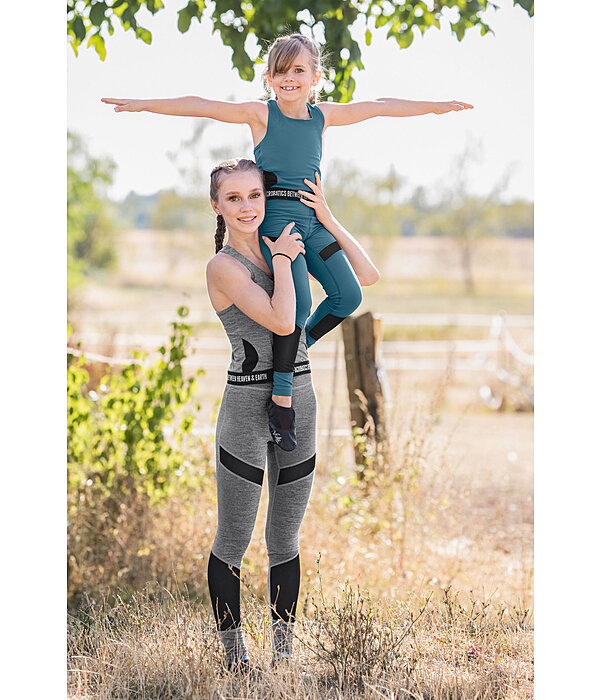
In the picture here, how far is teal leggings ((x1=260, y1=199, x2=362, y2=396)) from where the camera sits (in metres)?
2.35

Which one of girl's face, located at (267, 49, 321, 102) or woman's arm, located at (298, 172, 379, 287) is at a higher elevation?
girl's face, located at (267, 49, 321, 102)

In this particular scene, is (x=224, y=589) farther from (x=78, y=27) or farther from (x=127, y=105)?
(x=78, y=27)

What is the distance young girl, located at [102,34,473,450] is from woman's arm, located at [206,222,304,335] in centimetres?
6

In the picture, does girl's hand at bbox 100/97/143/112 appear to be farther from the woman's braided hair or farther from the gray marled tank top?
the gray marled tank top

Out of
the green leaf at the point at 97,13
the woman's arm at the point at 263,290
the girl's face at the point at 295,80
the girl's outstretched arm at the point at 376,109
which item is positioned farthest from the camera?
the green leaf at the point at 97,13

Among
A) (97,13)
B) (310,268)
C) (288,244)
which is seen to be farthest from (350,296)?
(97,13)

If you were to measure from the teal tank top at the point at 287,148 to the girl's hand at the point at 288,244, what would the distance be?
175mm

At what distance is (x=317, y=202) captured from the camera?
242cm

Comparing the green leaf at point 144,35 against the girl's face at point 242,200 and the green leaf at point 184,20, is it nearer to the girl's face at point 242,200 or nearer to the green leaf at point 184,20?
the green leaf at point 184,20

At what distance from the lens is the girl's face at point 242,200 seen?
2.32 metres

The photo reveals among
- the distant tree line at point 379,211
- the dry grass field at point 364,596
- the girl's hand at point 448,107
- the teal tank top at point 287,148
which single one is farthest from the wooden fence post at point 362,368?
the distant tree line at point 379,211

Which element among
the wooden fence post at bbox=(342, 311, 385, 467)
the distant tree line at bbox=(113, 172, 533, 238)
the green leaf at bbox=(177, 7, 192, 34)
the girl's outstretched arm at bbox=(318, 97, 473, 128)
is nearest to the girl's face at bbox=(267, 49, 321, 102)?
the girl's outstretched arm at bbox=(318, 97, 473, 128)

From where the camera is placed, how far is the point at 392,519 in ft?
13.9
